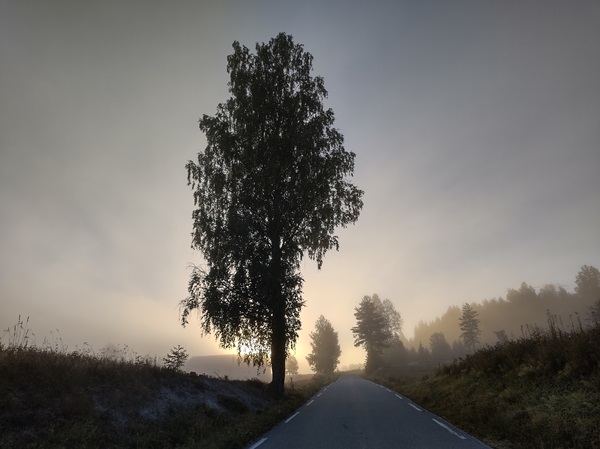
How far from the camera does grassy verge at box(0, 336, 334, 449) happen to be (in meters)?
6.66

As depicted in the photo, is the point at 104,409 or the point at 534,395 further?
the point at 534,395

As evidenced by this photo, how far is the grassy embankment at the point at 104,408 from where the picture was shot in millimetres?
6660

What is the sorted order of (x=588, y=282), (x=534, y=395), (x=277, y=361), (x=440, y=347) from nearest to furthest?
(x=534, y=395) → (x=277, y=361) → (x=440, y=347) → (x=588, y=282)

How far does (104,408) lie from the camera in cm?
821

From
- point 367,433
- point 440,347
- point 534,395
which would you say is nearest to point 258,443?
point 367,433

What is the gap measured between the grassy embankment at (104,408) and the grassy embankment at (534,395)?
6155 millimetres

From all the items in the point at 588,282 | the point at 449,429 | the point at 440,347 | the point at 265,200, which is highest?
the point at 588,282

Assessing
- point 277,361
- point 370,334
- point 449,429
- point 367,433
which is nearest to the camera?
point 367,433

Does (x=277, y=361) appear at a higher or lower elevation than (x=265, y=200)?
lower

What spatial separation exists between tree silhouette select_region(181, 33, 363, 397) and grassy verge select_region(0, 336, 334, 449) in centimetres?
530

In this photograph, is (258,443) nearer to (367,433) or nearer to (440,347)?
(367,433)

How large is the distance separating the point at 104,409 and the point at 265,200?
12345 mm

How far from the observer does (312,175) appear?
19.5 m

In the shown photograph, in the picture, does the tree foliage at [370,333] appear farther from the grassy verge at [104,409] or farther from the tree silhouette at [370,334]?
the grassy verge at [104,409]
